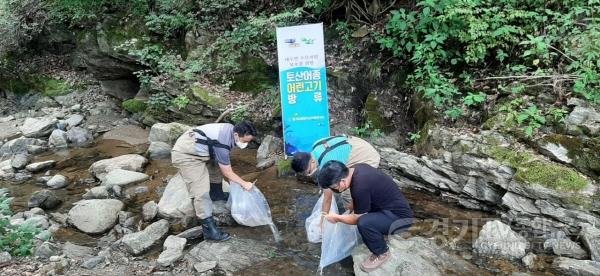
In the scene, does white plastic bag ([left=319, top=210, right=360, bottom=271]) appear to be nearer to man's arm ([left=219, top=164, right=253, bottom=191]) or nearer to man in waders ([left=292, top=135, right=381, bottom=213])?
man in waders ([left=292, top=135, right=381, bottom=213])

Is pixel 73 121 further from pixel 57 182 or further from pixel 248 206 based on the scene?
pixel 248 206

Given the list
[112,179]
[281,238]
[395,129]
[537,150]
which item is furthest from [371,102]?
[112,179]

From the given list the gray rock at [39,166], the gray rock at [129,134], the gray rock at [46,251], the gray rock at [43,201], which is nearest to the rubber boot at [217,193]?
the gray rock at [46,251]

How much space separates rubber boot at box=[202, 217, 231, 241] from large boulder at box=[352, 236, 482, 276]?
5.99 feet

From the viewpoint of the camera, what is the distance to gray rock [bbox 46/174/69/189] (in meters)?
8.62

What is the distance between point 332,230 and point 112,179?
498cm

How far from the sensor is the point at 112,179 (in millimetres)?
8195

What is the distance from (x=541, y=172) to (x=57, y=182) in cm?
828

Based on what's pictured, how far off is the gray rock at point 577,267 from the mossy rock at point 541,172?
114 centimetres

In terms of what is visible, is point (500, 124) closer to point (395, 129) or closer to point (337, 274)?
point (395, 129)

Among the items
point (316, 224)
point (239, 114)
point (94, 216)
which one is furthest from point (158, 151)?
point (316, 224)

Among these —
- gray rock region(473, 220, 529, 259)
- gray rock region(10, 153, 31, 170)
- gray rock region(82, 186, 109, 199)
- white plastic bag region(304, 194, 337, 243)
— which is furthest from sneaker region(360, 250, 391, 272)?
gray rock region(10, 153, 31, 170)

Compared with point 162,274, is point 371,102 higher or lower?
higher

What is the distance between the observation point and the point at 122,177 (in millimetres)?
8266
